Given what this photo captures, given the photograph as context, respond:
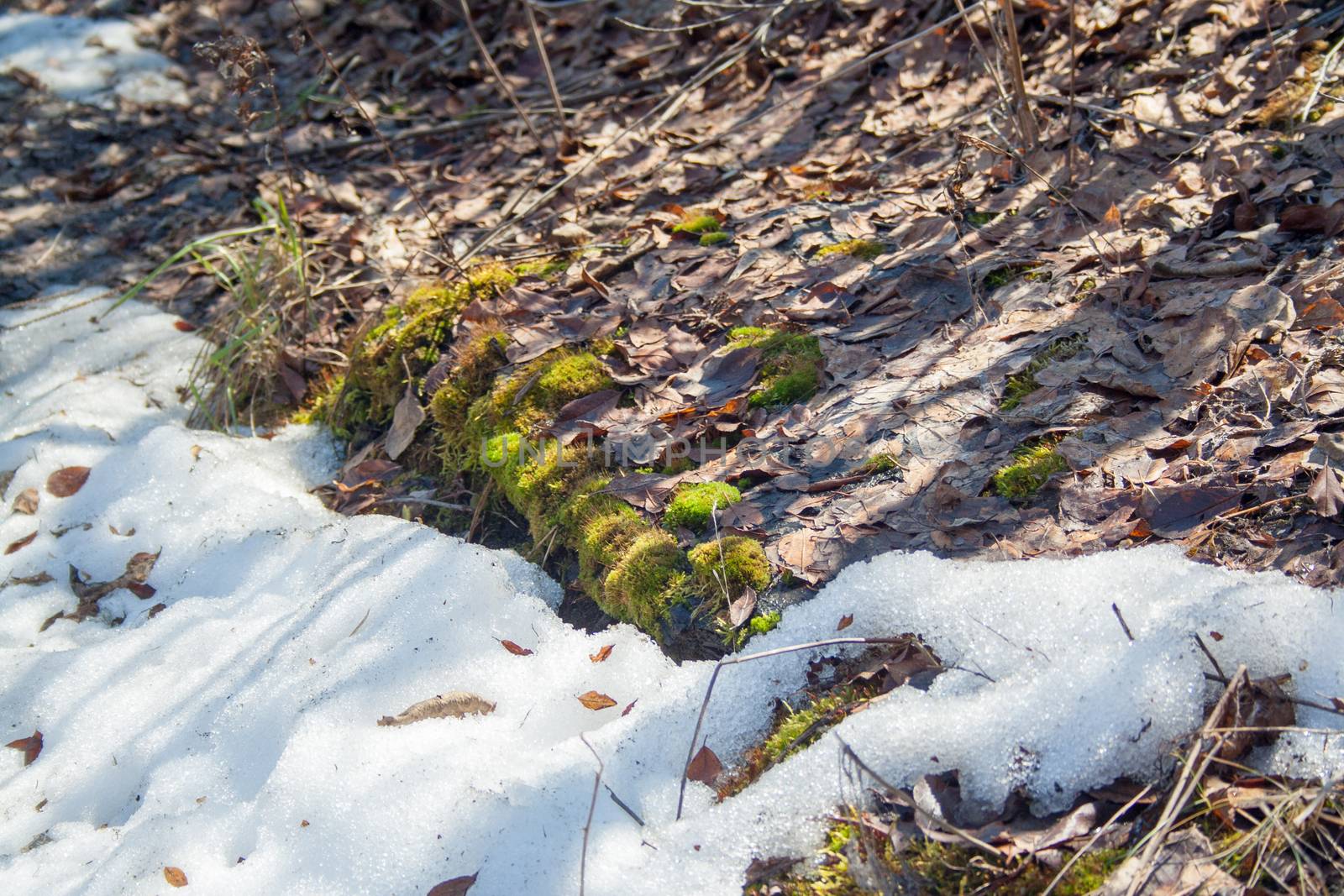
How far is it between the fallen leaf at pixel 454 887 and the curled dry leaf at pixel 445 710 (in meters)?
0.45

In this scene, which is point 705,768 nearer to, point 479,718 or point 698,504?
point 479,718

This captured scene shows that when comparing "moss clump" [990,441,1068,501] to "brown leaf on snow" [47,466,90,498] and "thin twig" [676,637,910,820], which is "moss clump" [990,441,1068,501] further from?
"brown leaf on snow" [47,466,90,498]

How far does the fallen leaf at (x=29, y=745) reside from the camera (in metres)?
2.52

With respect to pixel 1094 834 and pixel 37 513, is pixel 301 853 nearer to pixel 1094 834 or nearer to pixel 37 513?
pixel 1094 834

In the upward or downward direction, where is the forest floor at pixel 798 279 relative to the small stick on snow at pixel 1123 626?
upward

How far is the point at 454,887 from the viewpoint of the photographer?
6.14ft

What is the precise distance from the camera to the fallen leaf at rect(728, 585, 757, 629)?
227cm

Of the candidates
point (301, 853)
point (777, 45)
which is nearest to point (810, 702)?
point (301, 853)

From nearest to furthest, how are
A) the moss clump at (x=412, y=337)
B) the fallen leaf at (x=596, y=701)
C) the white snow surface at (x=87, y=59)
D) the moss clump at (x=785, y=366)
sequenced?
the fallen leaf at (x=596, y=701), the moss clump at (x=785, y=366), the moss clump at (x=412, y=337), the white snow surface at (x=87, y=59)

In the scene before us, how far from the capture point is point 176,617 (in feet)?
9.30

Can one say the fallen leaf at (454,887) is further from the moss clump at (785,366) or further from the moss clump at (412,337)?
the moss clump at (412,337)

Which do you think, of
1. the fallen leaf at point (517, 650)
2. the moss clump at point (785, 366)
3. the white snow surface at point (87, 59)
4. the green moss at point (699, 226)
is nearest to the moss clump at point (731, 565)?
the fallen leaf at point (517, 650)

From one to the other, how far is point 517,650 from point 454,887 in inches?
26.1

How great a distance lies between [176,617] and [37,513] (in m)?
0.93
